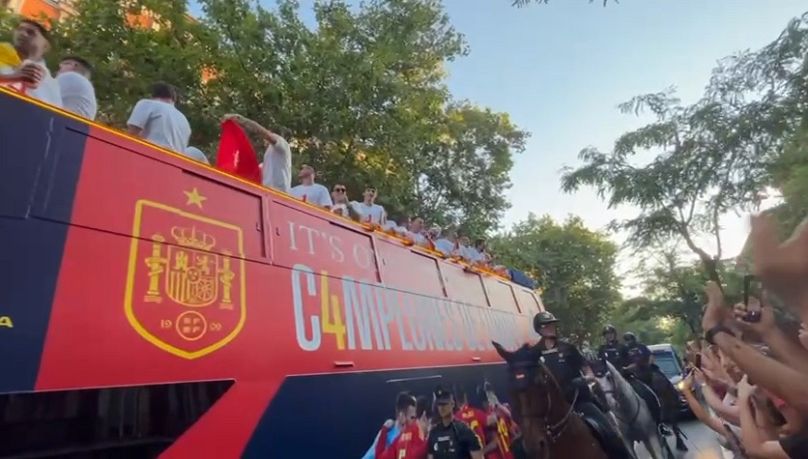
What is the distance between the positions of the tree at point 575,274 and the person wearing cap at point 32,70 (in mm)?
27479

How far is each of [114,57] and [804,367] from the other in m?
11.6

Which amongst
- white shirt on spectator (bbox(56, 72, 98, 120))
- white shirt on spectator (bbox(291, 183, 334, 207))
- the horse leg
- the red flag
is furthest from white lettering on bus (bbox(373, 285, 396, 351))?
the horse leg

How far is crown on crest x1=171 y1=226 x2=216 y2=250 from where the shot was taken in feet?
9.16

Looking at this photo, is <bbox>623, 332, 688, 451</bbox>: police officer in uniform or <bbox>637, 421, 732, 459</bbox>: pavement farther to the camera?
<bbox>623, 332, 688, 451</bbox>: police officer in uniform

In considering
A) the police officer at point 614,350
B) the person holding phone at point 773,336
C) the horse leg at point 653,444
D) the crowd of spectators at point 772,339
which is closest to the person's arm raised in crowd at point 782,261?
the crowd of spectators at point 772,339

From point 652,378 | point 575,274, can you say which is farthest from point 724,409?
point 575,274

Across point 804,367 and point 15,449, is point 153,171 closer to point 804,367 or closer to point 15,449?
point 15,449

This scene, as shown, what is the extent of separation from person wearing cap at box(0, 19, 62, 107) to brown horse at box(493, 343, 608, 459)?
163 inches

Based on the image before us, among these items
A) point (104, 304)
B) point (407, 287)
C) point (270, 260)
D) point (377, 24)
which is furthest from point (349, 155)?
point (104, 304)

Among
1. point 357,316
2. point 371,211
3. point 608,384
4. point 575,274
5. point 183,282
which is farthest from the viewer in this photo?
point 575,274

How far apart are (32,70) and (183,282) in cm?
142

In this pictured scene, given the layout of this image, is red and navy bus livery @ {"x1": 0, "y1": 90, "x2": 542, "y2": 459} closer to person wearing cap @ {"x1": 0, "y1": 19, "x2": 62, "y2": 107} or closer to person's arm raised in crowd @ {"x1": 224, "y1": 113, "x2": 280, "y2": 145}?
person wearing cap @ {"x1": 0, "y1": 19, "x2": 62, "y2": 107}

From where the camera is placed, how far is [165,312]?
257cm

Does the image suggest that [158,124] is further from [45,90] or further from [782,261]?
[782,261]
